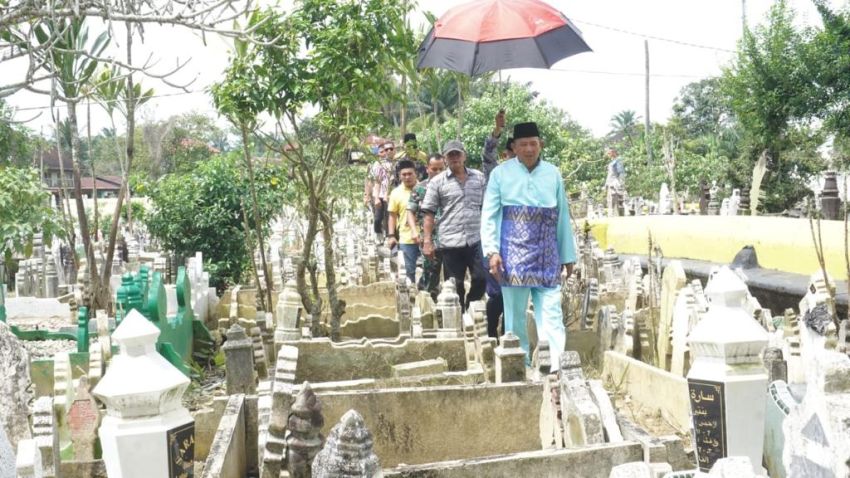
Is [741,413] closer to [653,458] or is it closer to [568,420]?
Answer: [653,458]

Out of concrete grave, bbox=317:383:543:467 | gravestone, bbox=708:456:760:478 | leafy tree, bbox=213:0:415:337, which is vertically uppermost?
leafy tree, bbox=213:0:415:337

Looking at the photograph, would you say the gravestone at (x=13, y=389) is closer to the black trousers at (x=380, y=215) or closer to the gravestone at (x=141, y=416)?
the gravestone at (x=141, y=416)

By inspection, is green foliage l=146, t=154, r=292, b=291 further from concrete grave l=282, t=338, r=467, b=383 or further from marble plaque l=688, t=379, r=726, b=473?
marble plaque l=688, t=379, r=726, b=473

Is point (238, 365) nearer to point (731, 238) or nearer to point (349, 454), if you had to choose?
point (349, 454)

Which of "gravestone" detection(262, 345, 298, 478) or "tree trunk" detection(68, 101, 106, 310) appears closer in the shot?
"gravestone" detection(262, 345, 298, 478)

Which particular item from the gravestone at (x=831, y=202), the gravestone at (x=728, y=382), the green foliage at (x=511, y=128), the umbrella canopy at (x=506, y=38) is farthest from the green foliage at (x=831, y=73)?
the gravestone at (x=728, y=382)

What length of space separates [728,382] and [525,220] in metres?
2.53

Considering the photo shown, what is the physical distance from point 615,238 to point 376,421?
446 inches

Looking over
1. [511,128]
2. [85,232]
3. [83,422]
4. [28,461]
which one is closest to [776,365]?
[28,461]

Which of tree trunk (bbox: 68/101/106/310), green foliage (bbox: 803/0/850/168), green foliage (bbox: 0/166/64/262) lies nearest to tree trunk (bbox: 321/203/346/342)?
tree trunk (bbox: 68/101/106/310)

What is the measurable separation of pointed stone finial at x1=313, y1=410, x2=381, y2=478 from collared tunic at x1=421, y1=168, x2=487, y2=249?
14.3ft

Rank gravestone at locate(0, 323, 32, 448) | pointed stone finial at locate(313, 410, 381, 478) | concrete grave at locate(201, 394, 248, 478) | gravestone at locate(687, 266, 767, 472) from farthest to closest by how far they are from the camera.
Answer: gravestone at locate(0, 323, 32, 448), concrete grave at locate(201, 394, 248, 478), gravestone at locate(687, 266, 767, 472), pointed stone finial at locate(313, 410, 381, 478)

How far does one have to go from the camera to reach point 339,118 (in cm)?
582

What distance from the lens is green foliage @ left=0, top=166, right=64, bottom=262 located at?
31.8ft
